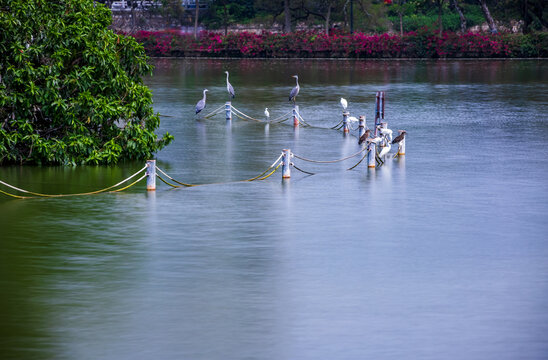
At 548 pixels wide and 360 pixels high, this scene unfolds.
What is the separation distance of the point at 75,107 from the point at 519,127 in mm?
15717

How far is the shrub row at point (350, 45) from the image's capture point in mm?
72625

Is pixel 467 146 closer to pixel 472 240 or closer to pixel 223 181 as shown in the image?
pixel 223 181

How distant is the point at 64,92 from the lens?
79.3 ft

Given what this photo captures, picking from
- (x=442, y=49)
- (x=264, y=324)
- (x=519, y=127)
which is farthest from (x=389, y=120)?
(x=442, y=49)

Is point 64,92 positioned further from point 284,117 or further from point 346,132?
point 284,117

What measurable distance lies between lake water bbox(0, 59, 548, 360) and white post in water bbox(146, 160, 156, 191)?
44 cm

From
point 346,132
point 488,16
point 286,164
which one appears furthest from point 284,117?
point 488,16

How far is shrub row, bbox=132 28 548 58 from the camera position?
72.6 metres

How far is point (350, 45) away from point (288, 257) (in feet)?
196

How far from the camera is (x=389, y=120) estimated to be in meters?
34.3

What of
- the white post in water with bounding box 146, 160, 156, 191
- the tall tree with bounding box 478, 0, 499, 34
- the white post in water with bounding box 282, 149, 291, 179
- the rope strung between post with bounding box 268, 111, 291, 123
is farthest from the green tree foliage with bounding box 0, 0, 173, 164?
the tall tree with bounding box 478, 0, 499, 34

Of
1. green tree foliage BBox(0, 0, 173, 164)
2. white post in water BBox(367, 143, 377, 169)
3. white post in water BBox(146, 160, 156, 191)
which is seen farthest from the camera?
white post in water BBox(367, 143, 377, 169)

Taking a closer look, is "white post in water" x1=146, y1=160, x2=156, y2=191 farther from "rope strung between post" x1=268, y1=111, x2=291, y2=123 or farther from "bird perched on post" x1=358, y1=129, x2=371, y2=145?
"rope strung between post" x1=268, y1=111, x2=291, y2=123

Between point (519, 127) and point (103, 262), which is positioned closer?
point (103, 262)
